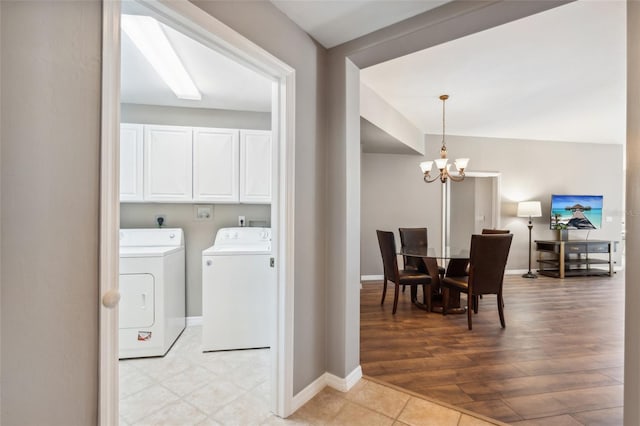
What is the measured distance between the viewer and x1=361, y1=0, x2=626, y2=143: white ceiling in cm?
222

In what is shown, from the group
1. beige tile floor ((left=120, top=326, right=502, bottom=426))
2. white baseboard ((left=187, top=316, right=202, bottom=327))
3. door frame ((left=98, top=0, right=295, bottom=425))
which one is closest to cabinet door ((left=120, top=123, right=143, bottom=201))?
white baseboard ((left=187, top=316, right=202, bottom=327))

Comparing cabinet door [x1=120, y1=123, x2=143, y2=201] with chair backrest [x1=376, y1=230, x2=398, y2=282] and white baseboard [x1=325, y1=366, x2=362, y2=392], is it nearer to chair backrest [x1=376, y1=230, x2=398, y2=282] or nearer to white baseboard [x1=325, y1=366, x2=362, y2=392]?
white baseboard [x1=325, y1=366, x2=362, y2=392]

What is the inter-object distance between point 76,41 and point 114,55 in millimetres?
100

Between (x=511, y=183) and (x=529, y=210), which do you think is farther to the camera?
(x=511, y=183)

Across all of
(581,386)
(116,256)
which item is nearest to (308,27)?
(116,256)

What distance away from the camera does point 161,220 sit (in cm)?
299

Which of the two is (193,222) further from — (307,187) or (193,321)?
(307,187)

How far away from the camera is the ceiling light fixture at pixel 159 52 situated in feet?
5.83

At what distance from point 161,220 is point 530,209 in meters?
6.19

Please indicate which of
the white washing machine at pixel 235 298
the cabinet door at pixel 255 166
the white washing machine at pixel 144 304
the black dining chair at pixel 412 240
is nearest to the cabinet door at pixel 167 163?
the cabinet door at pixel 255 166

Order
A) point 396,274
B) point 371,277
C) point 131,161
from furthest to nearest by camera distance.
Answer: point 371,277
point 396,274
point 131,161

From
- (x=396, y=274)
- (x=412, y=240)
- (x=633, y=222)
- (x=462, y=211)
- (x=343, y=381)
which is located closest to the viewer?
(x=633, y=222)

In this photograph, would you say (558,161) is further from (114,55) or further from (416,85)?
(114,55)

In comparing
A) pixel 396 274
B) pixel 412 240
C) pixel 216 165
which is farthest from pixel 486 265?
pixel 216 165
